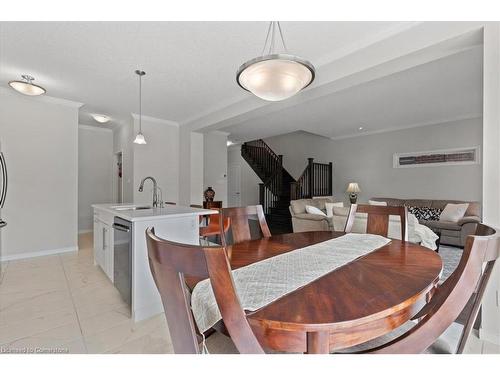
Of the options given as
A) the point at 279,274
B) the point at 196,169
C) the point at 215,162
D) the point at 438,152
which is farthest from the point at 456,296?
the point at 438,152

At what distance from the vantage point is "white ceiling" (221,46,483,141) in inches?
121

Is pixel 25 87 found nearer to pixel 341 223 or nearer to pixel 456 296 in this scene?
pixel 456 296

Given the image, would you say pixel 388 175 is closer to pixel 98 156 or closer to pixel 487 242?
pixel 487 242

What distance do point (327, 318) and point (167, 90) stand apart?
12.3ft

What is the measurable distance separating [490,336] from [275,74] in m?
2.32

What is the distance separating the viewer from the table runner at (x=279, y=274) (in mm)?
812

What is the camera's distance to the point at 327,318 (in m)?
0.70

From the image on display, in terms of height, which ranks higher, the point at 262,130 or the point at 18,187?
the point at 262,130

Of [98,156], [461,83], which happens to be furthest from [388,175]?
[98,156]

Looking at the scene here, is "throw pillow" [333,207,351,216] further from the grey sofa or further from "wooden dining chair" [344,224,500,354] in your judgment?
"wooden dining chair" [344,224,500,354]

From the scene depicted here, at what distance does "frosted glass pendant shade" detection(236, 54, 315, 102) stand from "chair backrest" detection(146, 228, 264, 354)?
1.26 m

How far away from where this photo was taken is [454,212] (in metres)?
4.53

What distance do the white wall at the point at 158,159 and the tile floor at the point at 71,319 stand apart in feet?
7.13

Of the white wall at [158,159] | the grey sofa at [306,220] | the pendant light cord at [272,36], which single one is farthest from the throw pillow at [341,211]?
the white wall at [158,159]
